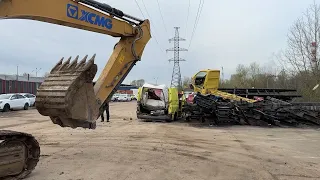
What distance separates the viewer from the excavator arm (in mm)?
6738

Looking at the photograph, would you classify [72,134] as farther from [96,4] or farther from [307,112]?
[307,112]

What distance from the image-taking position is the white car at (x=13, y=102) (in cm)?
2970

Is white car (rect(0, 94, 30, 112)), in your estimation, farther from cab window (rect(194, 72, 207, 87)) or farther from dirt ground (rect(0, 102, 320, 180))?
dirt ground (rect(0, 102, 320, 180))

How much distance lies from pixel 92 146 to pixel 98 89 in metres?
2.94

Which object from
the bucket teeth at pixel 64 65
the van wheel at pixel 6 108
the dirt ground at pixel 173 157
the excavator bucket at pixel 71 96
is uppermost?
the bucket teeth at pixel 64 65

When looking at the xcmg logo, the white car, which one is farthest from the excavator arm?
the white car

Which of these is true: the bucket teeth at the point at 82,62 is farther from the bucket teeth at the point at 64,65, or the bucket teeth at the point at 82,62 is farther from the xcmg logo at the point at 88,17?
the xcmg logo at the point at 88,17

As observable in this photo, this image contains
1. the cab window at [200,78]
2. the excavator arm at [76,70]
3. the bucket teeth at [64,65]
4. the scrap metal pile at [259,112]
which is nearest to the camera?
the excavator arm at [76,70]

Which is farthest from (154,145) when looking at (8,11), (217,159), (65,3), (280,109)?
(280,109)

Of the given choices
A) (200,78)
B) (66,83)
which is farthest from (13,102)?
(66,83)

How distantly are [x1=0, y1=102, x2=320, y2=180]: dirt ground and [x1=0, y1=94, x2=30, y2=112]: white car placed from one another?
1815 centimetres

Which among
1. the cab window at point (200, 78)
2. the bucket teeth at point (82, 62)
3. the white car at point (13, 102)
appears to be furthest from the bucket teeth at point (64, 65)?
the white car at point (13, 102)

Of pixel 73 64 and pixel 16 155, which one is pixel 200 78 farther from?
pixel 16 155

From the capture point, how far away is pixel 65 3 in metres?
7.49
